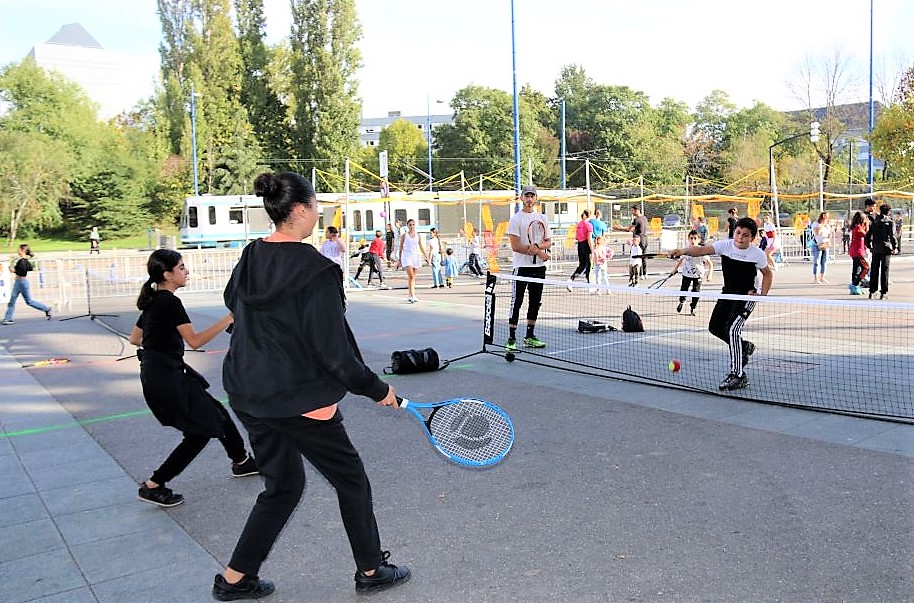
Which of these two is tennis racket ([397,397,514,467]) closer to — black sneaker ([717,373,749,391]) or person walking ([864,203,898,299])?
black sneaker ([717,373,749,391])

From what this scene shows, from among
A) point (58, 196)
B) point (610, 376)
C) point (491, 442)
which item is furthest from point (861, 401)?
point (58, 196)

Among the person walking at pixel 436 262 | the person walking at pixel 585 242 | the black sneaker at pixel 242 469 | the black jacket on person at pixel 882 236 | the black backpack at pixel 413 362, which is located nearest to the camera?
the black sneaker at pixel 242 469

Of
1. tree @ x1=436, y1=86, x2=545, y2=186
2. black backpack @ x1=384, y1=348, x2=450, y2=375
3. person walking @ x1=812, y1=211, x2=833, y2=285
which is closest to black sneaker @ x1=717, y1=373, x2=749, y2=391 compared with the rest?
black backpack @ x1=384, y1=348, x2=450, y2=375

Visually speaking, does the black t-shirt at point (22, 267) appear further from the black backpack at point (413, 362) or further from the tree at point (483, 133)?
the tree at point (483, 133)

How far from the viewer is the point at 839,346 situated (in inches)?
409

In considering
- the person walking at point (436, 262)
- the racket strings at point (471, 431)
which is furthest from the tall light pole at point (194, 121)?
the racket strings at point (471, 431)

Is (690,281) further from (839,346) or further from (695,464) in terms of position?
(695,464)

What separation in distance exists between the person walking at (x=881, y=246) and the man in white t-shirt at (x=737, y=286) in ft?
28.6

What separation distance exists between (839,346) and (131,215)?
60.8 metres

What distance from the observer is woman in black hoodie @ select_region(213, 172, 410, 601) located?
3.39 meters

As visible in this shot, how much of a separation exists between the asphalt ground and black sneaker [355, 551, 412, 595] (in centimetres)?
5

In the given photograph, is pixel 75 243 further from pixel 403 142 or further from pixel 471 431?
pixel 471 431

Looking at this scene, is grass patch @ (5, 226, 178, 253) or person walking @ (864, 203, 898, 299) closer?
person walking @ (864, 203, 898, 299)

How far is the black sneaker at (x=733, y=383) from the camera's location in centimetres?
782
